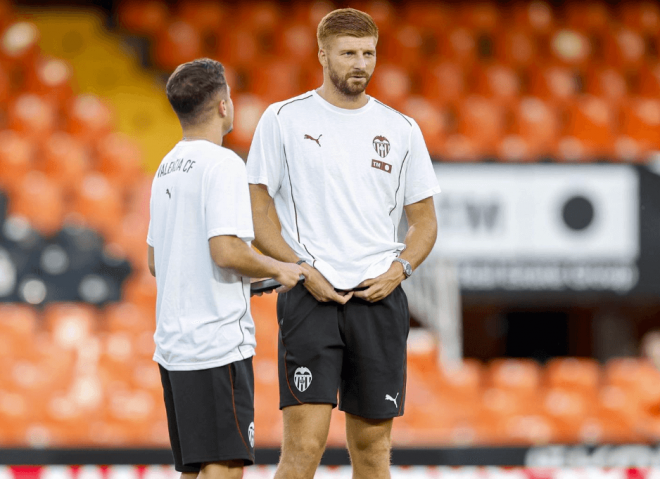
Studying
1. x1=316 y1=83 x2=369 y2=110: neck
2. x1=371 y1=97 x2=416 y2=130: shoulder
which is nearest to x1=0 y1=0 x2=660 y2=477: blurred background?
x1=371 y1=97 x2=416 y2=130: shoulder

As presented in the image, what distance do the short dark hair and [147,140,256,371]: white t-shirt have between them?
4.2 inches

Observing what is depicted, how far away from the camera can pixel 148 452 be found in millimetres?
4578

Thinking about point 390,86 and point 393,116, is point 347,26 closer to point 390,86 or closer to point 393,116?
point 393,116

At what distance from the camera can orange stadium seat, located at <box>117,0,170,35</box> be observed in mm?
8273

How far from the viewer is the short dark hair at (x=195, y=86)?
2.62m

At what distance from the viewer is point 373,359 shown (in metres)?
2.77

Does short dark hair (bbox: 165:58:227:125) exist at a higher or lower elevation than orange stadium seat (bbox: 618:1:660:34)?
lower

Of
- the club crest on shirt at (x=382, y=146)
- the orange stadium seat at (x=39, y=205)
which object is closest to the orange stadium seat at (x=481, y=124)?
the orange stadium seat at (x=39, y=205)

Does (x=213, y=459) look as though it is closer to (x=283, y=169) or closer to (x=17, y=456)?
(x=283, y=169)

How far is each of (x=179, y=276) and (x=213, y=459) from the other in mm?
509

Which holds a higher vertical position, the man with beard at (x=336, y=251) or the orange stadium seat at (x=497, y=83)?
the orange stadium seat at (x=497, y=83)

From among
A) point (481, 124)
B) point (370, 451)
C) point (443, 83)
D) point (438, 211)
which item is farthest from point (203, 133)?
point (443, 83)

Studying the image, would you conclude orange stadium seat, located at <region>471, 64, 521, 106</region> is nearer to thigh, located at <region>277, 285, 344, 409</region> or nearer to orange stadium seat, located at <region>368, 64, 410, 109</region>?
orange stadium seat, located at <region>368, 64, 410, 109</region>

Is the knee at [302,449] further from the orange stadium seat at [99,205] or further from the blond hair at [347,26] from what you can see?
the orange stadium seat at [99,205]
